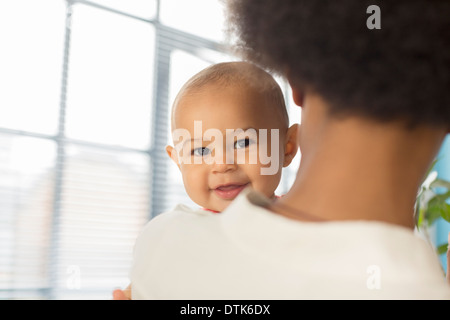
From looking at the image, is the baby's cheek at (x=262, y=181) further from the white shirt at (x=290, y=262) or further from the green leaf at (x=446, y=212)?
the green leaf at (x=446, y=212)

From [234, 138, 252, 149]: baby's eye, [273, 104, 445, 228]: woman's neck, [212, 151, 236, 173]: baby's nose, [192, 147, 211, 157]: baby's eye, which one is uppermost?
[234, 138, 252, 149]: baby's eye

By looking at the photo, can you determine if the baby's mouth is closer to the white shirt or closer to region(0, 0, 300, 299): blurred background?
the white shirt

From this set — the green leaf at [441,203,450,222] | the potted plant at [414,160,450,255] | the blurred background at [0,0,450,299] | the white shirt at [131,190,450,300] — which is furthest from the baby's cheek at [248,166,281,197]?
the blurred background at [0,0,450,299]

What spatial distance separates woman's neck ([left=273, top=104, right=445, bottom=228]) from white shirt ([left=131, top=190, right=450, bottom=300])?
0.02m

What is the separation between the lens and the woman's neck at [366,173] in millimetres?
537

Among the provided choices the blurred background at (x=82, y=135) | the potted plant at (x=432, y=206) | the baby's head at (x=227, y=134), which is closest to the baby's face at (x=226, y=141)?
the baby's head at (x=227, y=134)

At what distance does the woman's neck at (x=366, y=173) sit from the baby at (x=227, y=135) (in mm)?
669

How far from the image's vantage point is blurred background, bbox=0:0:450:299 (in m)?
2.79

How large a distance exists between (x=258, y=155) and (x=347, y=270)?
751 millimetres

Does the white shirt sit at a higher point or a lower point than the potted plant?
lower

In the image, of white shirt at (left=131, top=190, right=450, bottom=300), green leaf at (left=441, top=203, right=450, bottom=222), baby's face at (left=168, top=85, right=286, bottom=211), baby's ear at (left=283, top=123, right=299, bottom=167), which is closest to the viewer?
white shirt at (left=131, top=190, right=450, bottom=300)

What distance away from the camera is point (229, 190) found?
4.15 ft

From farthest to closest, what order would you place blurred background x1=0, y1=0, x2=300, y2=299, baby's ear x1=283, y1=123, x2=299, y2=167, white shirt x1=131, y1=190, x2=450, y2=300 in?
blurred background x1=0, y1=0, x2=300, y2=299, baby's ear x1=283, y1=123, x2=299, y2=167, white shirt x1=131, y1=190, x2=450, y2=300

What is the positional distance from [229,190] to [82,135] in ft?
6.54
